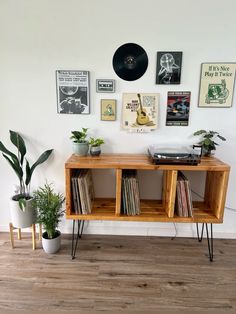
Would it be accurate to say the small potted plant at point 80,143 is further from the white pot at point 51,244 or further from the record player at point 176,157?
the white pot at point 51,244

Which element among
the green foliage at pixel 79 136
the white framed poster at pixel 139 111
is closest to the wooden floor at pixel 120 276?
the green foliage at pixel 79 136

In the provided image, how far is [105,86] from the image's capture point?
1.84 metres

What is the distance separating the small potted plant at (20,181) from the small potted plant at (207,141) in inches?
51.6

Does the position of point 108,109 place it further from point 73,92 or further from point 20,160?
point 20,160

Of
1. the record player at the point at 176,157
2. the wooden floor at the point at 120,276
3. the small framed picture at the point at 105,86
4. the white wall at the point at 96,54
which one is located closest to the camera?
the wooden floor at the point at 120,276

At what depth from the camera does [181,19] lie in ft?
5.65

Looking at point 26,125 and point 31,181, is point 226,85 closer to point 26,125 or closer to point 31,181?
point 26,125

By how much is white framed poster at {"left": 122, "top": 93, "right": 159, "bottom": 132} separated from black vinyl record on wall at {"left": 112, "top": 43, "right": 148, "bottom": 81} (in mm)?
162

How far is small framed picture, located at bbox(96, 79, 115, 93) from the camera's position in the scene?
6.00 feet

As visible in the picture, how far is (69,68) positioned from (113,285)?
172 centimetres

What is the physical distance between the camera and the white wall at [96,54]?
1.72 meters

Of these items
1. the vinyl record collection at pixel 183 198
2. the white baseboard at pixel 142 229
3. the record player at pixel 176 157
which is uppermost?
the record player at pixel 176 157

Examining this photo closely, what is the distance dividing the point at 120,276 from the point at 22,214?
0.94 metres

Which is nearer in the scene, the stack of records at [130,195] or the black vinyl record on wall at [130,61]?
the stack of records at [130,195]
